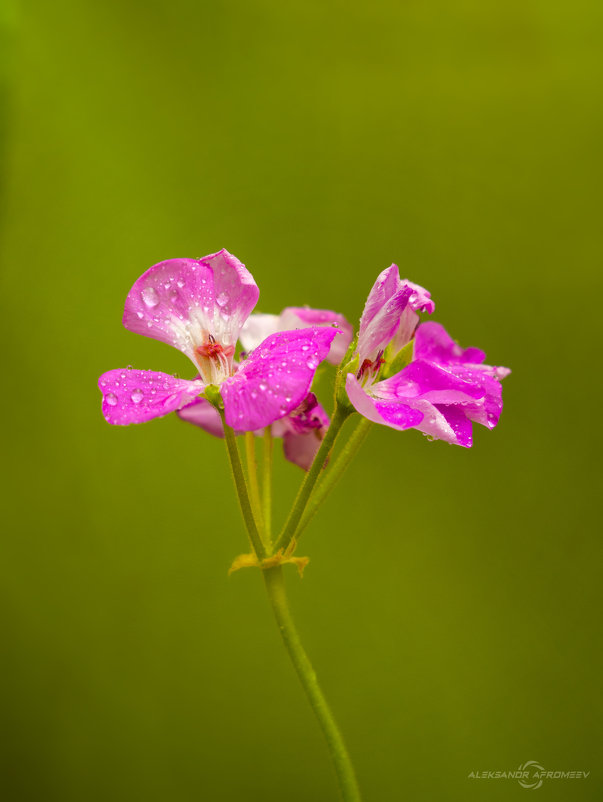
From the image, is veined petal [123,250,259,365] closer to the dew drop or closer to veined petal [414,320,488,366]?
the dew drop

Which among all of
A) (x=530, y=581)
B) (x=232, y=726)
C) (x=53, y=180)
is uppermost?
→ (x=53, y=180)

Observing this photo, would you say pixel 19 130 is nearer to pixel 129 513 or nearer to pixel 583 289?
pixel 129 513

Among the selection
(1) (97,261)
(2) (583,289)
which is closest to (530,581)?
(2) (583,289)

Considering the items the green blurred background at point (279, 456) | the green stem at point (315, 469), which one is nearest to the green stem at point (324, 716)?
the green stem at point (315, 469)

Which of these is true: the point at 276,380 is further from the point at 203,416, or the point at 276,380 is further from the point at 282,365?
the point at 203,416

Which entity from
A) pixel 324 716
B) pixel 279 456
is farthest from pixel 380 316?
pixel 279 456

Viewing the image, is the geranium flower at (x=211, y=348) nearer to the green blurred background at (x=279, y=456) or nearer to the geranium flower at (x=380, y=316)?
the geranium flower at (x=380, y=316)
